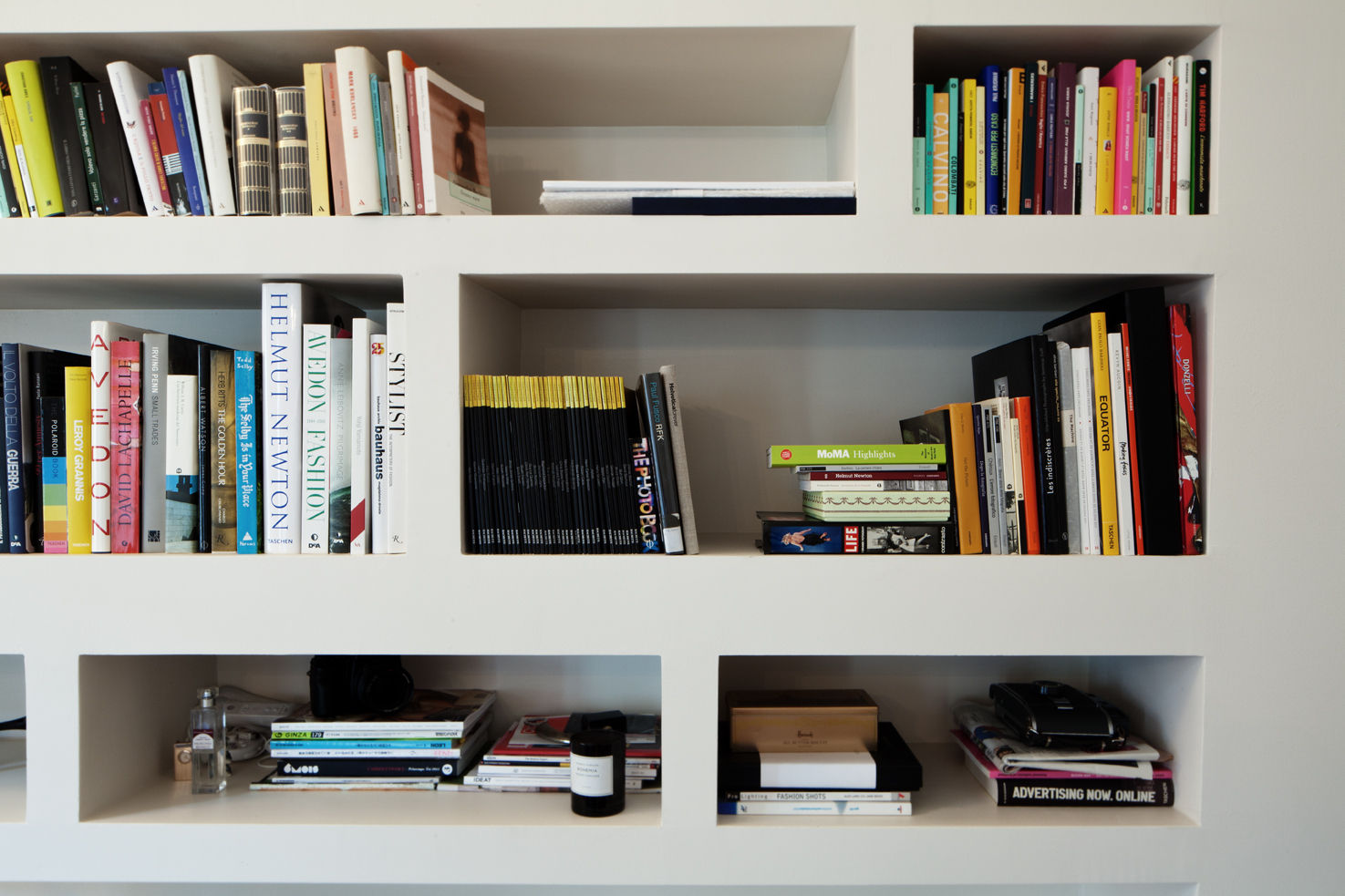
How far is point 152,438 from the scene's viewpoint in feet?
4.10

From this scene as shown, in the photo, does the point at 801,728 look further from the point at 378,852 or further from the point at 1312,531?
the point at 1312,531

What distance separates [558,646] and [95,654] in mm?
670

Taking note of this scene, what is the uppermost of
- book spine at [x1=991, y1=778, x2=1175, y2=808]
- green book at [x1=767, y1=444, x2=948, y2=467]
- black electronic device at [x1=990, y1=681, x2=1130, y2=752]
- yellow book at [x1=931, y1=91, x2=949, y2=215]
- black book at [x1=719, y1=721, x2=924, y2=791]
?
yellow book at [x1=931, y1=91, x2=949, y2=215]

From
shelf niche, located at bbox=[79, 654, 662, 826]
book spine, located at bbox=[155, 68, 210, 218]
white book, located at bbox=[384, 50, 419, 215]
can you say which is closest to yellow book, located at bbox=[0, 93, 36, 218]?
book spine, located at bbox=[155, 68, 210, 218]

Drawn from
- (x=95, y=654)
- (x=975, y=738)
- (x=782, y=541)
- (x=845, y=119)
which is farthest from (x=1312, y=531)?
(x=95, y=654)

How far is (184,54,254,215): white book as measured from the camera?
1204 mm

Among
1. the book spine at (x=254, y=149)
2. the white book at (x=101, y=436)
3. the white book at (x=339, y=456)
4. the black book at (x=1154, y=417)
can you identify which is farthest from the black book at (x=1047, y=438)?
the white book at (x=101, y=436)

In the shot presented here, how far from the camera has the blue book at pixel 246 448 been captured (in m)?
1.25

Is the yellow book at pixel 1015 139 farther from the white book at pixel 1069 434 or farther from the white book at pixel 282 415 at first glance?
the white book at pixel 282 415

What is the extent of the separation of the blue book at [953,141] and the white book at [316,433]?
918 millimetres

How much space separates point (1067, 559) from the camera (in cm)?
120

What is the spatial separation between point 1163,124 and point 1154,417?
416 millimetres

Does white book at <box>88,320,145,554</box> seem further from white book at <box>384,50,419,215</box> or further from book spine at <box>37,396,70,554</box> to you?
white book at <box>384,50,419,215</box>

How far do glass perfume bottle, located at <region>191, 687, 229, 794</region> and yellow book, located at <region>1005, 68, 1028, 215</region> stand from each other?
1418 millimetres
